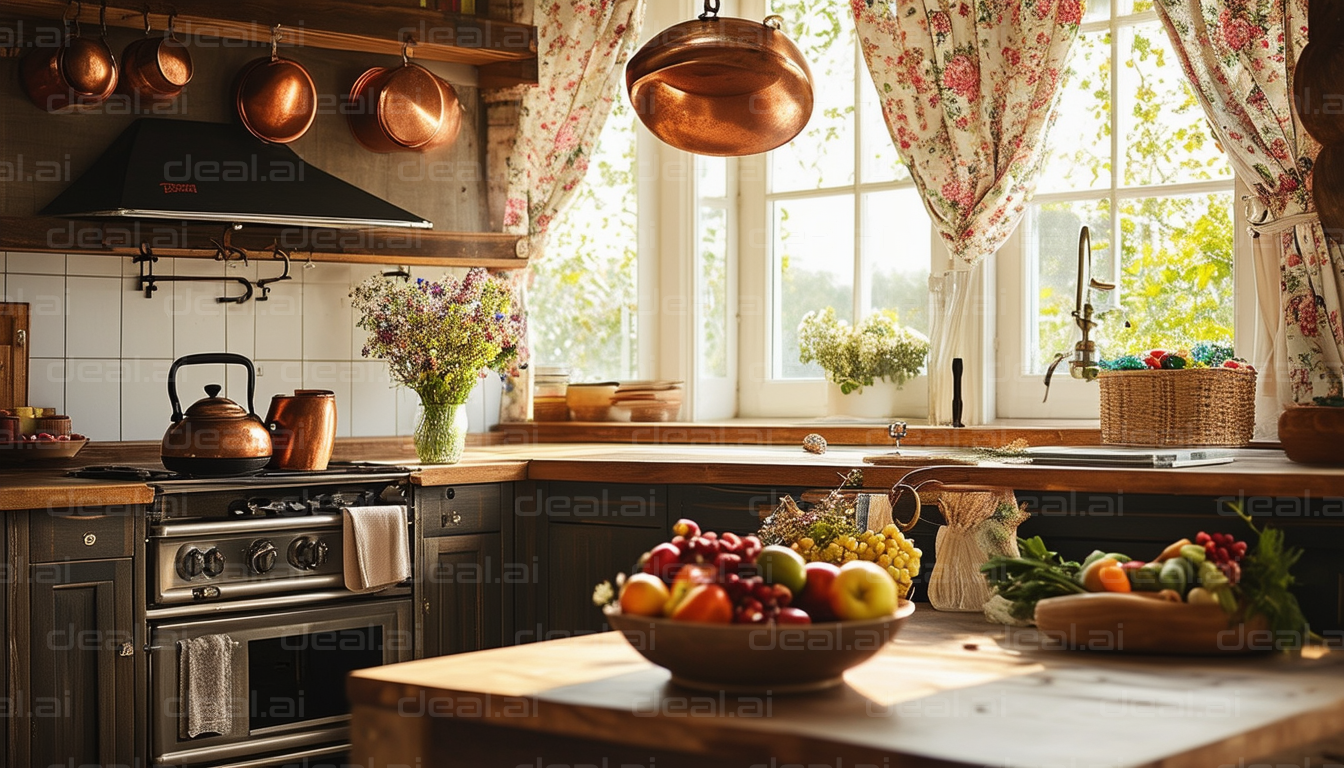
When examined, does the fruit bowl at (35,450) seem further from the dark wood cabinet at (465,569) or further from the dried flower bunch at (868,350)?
the dried flower bunch at (868,350)

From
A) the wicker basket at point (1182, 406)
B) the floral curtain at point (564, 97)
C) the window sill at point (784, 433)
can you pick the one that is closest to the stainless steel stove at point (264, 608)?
the window sill at point (784, 433)

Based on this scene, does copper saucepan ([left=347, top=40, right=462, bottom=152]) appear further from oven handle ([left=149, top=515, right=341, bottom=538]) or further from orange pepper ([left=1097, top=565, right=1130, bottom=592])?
orange pepper ([left=1097, top=565, right=1130, bottom=592])

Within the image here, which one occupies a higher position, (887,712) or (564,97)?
(564,97)

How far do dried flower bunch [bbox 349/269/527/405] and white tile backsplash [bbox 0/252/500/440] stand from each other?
332 mm

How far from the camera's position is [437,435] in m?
3.62

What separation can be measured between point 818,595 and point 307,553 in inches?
82.2

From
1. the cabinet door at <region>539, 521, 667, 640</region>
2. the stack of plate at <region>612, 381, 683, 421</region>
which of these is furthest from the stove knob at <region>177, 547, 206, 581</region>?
the stack of plate at <region>612, 381, 683, 421</region>

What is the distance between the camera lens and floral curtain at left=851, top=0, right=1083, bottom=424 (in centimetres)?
366

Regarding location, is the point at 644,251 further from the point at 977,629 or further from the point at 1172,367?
the point at 977,629

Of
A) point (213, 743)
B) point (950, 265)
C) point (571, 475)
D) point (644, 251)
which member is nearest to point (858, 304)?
point (950, 265)

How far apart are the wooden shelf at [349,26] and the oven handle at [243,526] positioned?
1.41 metres

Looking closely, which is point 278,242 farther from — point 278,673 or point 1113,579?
point 1113,579

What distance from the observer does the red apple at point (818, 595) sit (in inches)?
57.6

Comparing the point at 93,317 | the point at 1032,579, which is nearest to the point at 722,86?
Answer: the point at 1032,579
